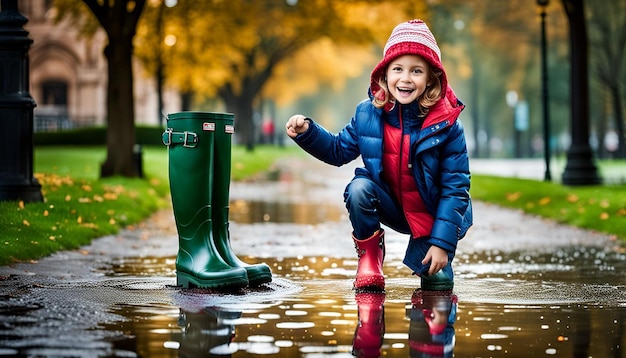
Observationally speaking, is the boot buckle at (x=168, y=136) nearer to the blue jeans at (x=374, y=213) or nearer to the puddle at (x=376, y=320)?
the puddle at (x=376, y=320)

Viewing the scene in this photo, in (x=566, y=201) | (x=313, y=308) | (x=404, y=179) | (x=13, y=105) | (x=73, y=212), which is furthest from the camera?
(x=566, y=201)

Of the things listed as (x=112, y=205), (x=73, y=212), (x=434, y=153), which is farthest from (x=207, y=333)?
(x=112, y=205)

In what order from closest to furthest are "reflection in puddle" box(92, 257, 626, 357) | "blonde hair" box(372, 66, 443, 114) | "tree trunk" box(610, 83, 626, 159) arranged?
1. "reflection in puddle" box(92, 257, 626, 357)
2. "blonde hair" box(372, 66, 443, 114)
3. "tree trunk" box(610, 83, 626, 159)

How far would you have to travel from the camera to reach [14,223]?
37.3 ft

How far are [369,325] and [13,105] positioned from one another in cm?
697

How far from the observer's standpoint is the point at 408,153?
25.3 feet

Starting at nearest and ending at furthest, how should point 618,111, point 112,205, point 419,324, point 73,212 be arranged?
point 419,324, point 73,212, point 112,205, point 618,111

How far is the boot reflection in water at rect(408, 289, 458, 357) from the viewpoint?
5.78 metres

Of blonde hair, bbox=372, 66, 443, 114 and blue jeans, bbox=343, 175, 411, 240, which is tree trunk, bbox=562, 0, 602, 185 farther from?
blonde hair, bbox=372, 66, 443, 114

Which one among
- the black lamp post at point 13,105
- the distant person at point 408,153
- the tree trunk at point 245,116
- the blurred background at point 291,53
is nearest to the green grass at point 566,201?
the blurred background at point 291,53

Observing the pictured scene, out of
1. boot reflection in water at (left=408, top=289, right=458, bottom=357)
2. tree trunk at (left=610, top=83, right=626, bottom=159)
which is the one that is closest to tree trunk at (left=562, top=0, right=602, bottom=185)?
boot reflection in water at (left=408, top=289, right=458, bottom=357)

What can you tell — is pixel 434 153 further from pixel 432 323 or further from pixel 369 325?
pixel 369 325

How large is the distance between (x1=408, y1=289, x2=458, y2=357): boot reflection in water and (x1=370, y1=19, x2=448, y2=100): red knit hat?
4.06ft

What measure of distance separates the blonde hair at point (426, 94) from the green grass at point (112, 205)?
3.30 m
